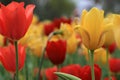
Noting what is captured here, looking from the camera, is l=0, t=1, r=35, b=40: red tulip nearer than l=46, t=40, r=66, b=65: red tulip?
Yes

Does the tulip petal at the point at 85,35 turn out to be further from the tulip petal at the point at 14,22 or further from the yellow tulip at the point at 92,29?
the tulip petal at the point at 14,22

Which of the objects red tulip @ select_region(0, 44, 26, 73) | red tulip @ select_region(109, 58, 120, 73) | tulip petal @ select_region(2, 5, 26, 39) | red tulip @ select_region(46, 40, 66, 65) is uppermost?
tulip petal @ select_region(2, 5, 26, 39)

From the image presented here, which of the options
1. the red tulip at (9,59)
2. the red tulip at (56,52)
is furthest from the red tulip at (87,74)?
the red tulip at (56,52)

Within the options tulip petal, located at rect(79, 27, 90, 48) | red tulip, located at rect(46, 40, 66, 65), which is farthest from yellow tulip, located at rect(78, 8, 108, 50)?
red tulip, located at rect(46, 40, 66, 65)

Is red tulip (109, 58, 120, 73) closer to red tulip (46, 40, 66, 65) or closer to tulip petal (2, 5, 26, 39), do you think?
red tulip (46, 40, 66, 65)

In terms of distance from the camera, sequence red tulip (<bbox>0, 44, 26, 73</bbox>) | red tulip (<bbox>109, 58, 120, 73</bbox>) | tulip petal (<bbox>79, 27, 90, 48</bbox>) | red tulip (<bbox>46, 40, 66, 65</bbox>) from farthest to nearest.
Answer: red tulip (<bbox>109, 58, 120, 73</bbox>), red tulip (<bbox>46, 40, 66, 65</bbox>), red tulip (<bbox>0, 44, 26, 73</bbox>), tulip petal (<bbox>79, 27, 90, 48</bbox>)

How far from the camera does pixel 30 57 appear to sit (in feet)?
10.8

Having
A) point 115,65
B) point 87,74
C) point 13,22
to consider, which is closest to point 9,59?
point 13,22

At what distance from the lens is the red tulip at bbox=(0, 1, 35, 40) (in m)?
1.26

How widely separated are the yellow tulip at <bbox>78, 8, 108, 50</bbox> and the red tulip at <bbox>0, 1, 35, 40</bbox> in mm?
176

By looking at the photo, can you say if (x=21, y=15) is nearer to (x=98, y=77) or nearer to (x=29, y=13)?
(x=29, y=13)

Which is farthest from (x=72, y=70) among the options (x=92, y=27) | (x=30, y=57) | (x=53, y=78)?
(x=30, y=57)

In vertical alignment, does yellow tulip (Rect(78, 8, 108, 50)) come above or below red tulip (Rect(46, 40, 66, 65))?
above

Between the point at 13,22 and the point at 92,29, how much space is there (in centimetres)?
24
